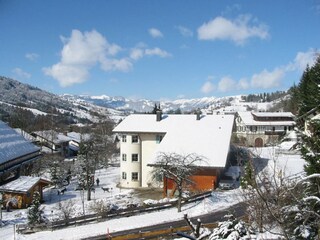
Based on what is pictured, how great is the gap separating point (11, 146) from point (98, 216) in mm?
27488

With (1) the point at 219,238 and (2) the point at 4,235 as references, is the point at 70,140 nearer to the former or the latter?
(2) the point at 4,235

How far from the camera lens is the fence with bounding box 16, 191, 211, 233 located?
26.7 m

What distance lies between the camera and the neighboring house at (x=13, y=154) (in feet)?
148

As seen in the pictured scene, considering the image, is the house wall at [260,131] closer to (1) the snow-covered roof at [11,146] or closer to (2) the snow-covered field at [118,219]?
(2) the snow-covered field at [118,219]

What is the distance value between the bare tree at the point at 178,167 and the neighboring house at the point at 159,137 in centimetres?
312

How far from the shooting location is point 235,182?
126ft

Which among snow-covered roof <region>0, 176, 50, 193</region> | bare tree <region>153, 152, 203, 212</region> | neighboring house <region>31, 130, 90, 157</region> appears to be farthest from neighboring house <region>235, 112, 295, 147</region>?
snow-covered roof <region>0, 176, 50, 193</region>

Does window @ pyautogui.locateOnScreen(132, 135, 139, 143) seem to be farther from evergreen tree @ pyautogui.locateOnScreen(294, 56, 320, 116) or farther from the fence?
evergreen tree @ pyautogui.locateOnScreen(294, 56, 320, 116)

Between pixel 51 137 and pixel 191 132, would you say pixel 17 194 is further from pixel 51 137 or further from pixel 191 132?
pixel 51 137

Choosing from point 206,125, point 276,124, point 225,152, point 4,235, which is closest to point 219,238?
point 4,235

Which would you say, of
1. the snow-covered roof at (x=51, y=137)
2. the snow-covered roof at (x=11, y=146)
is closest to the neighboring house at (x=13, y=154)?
the snow-covered roof at (x=11, y=146)

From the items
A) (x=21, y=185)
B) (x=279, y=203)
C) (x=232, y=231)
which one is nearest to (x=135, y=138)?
(x=21, y=185)

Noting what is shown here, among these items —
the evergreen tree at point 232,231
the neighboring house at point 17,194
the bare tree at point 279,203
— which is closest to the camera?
the bare tree at point 279,203

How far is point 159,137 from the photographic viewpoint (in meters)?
44.4
